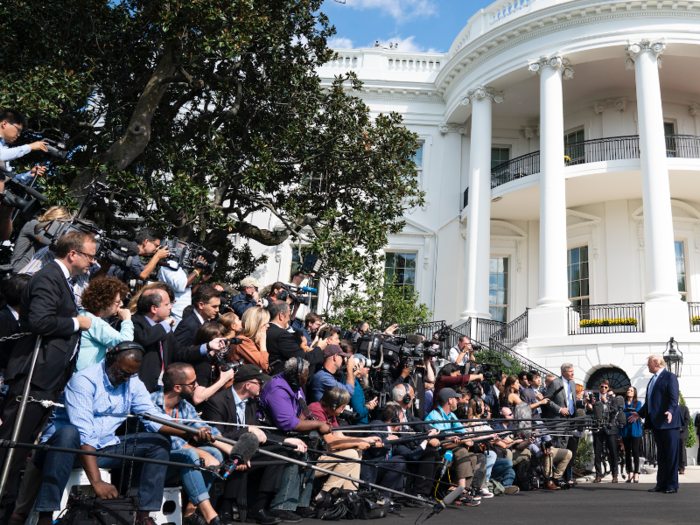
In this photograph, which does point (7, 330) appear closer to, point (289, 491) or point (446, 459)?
point (289, 491)

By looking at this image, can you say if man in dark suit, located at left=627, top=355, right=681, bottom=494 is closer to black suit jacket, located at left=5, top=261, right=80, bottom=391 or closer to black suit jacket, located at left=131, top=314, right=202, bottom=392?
black suit jacket, located at left=131, top=314, right=202, bottom=392

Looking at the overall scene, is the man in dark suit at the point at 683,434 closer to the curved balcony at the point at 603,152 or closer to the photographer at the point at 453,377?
the photographer at the point at 453,377

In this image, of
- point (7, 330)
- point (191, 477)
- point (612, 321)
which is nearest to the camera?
point (191, 477)

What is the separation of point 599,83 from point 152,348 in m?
18.3

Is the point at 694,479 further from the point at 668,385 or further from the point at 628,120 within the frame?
the point at 628,120

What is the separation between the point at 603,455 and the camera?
11703 mm

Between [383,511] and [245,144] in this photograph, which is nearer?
[383,511]

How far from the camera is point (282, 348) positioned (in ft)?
20.1

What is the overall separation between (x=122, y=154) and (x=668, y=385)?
893cm

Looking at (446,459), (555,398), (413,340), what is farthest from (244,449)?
(555,398)

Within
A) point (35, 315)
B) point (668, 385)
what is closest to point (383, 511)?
point (35, 315)

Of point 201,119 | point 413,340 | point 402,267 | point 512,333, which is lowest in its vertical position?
point 413,340

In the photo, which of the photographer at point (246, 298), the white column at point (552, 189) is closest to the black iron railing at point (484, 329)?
the white column at point (552, 189)

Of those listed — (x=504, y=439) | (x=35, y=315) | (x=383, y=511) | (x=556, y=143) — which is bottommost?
(x=383, y=511)
